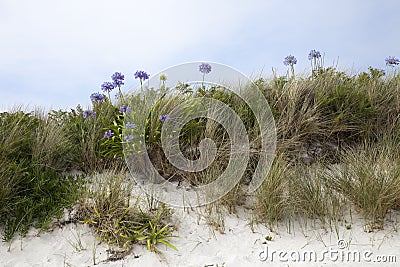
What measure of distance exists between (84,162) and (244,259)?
8.54 feet

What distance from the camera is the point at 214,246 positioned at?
4.34 meters

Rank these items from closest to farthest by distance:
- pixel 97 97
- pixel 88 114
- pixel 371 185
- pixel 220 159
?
pixel 371 185
pixel 220 159
pixel 88 114
pixel 97 97

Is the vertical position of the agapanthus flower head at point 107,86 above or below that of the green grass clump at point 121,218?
above

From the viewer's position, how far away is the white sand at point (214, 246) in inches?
163

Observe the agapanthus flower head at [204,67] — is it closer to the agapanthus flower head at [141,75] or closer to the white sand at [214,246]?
the agapanthus flower head at [141,75]

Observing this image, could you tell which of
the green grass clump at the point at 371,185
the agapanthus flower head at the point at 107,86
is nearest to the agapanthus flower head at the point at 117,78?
the agapanthus flower head at the point at 107,86

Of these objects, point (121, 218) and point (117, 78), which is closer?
point (121, 218)

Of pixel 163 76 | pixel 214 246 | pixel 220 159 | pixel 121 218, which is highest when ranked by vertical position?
pixel 163 76

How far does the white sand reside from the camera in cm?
414

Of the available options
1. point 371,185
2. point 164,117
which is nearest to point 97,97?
point 164,117

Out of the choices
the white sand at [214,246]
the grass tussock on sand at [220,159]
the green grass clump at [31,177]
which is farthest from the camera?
the green grass clump at [31,177]

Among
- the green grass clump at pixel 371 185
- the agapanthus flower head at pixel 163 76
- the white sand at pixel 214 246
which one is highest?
the agapanthus flower head at pixel 163 76

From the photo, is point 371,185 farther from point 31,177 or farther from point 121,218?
point 31,177

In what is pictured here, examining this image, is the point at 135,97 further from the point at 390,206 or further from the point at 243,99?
the point at 390,206
